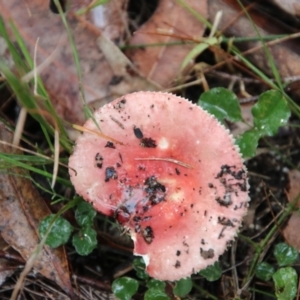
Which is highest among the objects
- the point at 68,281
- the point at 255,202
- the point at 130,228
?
the point at 130,228

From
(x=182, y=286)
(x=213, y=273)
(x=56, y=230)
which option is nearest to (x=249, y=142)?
(x=213, y=273)

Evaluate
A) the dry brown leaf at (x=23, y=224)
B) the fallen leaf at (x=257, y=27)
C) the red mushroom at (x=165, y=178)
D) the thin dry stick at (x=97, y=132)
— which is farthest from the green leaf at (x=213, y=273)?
the fallen leaf at (x=257, y=27)

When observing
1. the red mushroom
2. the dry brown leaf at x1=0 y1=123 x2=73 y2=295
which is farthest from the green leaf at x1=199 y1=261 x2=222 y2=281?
the dry brown leaf at x1=0 y1=123 x2=73 y2=295

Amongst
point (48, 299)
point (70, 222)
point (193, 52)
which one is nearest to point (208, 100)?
point (193, 52)

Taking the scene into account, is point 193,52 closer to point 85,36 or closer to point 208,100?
point 208,100

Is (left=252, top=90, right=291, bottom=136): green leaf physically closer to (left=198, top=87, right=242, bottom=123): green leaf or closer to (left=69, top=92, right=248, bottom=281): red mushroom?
(left=198, top=87, right=242, bottom=123): green leaf

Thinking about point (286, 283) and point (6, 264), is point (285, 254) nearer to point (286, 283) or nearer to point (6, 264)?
point (286, 283)
